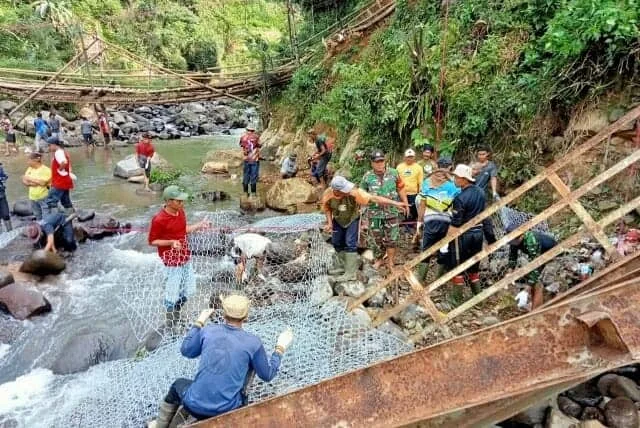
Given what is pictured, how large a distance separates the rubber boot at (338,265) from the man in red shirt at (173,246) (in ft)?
5.38

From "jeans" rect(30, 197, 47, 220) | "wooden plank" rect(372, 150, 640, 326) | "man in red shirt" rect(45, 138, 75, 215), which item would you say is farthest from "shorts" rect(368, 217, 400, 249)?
"jeans" rect(30, 197, 47, 220)

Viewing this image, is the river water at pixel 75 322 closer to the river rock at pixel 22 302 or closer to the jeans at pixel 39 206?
the river rock at pixel 22 302

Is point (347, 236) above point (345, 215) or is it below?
below

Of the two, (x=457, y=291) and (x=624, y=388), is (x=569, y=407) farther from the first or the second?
(x=457, y=291)

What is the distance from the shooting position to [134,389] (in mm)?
4004

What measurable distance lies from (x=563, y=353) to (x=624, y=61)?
5002 mm

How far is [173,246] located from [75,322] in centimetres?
216

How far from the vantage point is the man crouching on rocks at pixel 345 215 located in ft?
16.2

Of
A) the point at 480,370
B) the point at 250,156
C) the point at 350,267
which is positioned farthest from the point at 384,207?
the point at 250,156

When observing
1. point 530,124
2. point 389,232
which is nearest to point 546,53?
point 530,124

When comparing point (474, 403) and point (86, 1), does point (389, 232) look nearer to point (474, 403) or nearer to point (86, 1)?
point (474, 403)

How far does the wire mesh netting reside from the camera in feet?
12.4

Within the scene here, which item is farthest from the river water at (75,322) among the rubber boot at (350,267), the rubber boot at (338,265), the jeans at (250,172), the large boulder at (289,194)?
the rubber boot at (350,267)

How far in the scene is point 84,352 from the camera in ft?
17.0
